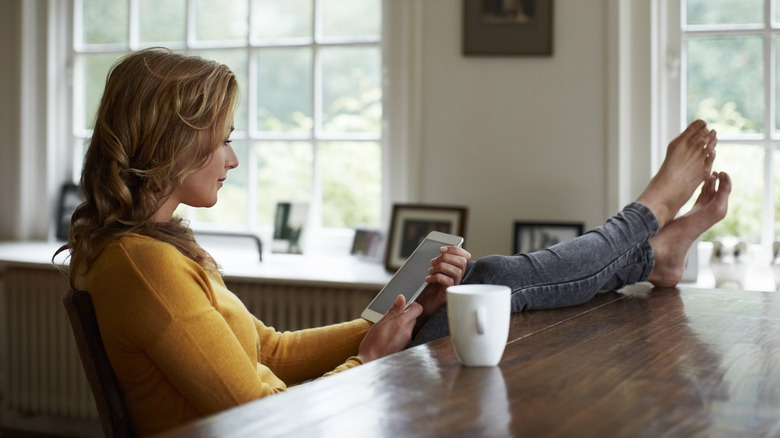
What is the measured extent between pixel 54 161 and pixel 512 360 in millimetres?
2828

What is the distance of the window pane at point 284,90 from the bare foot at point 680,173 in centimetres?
146

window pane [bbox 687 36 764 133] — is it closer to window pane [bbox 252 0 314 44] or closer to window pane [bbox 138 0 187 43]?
window pane [bbox 252 0 314 44]

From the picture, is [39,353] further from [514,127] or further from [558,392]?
[558,392]

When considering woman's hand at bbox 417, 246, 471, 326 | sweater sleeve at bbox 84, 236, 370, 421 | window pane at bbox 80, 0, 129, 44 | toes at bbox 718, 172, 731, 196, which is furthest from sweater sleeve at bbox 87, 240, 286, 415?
window pane at bbox 80, 0, 129, 44

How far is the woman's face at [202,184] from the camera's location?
147cm

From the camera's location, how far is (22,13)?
3.47 meters

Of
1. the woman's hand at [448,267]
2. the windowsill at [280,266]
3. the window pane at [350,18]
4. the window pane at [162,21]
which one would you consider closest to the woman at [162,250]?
the woman's hand at [448,267]

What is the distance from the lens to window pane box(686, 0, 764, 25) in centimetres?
270

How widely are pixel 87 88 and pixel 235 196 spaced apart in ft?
2.70

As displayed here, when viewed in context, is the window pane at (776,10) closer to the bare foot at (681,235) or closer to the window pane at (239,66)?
the bare foot at (681,235)

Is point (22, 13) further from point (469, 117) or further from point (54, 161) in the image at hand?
point (469, 117)

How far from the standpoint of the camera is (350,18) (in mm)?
Result: 3160

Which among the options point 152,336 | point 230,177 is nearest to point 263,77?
point 230,177

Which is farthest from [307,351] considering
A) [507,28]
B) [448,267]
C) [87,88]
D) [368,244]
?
[87,88]
